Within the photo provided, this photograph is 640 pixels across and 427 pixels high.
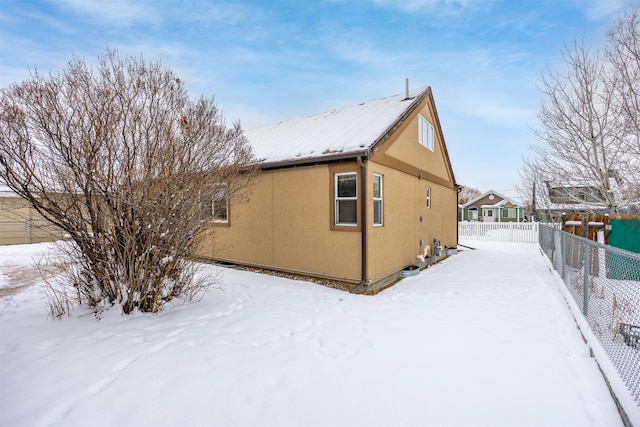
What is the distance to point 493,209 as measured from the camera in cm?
3975

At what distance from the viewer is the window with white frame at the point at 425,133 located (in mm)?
10399

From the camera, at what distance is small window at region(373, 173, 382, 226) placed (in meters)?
7.58

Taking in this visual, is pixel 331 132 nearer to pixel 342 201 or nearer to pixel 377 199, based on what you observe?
pixel 342 201

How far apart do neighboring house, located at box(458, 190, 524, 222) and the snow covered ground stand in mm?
36029

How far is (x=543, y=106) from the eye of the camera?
1060 cm

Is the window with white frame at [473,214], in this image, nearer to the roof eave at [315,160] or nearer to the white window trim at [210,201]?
the roof eave at [315,160]

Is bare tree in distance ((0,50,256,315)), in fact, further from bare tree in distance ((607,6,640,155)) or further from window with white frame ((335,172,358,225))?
bare tree in distance ((607,6,640,155))

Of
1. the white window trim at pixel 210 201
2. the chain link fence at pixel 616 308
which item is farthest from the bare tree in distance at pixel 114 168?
the chain link fence at pixel 616 308

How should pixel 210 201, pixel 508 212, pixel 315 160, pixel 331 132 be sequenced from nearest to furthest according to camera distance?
pixel 210 201 → pixel 315 160 → pixel 331 132 → pixel 508 212

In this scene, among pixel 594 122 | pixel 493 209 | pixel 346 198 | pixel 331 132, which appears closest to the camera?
pixel 346 198

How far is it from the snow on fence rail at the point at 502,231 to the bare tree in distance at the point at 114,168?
1870cm

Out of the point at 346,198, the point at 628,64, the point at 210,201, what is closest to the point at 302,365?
the point at 210,201

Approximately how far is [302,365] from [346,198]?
4.36m

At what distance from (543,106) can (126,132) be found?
40.5 ft
